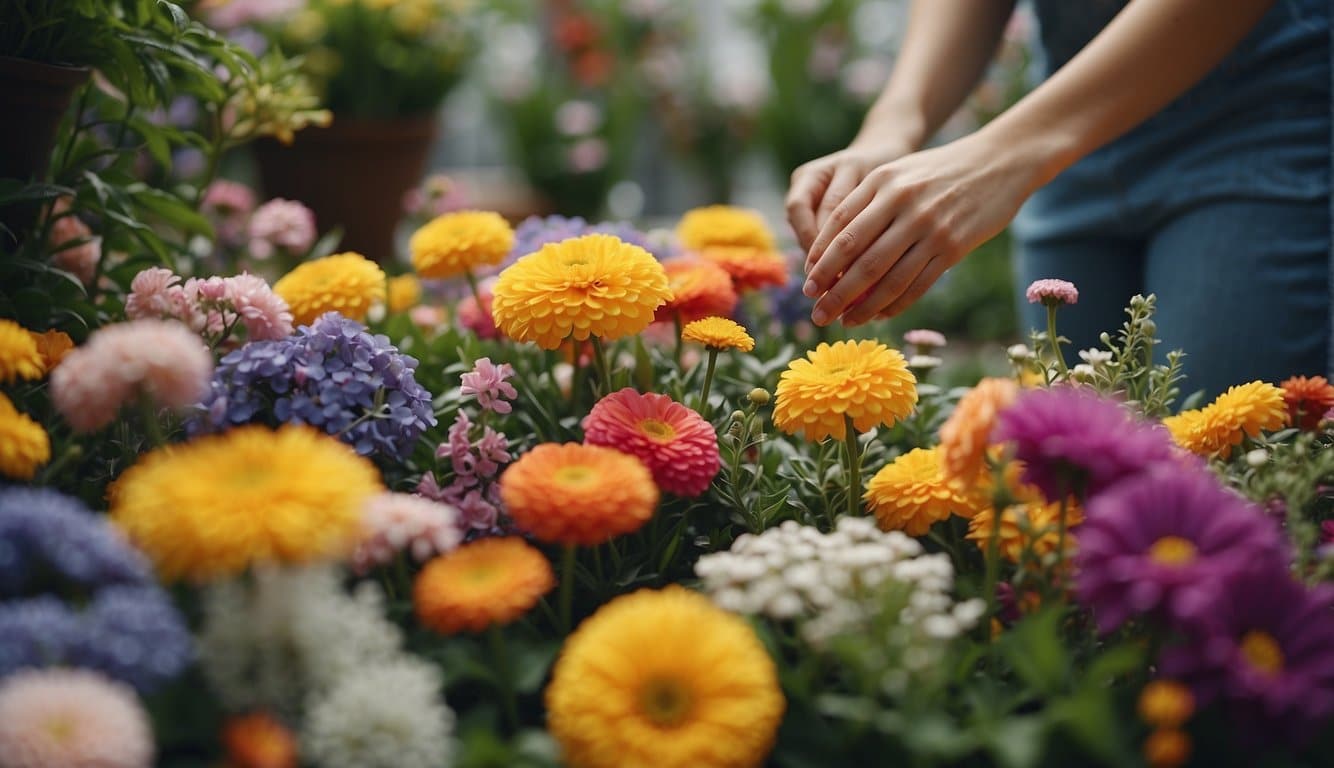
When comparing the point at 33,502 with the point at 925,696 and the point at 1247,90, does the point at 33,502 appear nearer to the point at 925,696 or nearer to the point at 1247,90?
the point at 925,696

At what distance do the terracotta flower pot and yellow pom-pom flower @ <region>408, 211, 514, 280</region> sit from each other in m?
0.93

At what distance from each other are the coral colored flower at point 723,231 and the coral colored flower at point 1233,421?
48 cm

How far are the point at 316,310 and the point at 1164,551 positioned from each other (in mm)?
629

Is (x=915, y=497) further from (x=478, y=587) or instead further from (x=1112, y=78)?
(x=1112, y=78)

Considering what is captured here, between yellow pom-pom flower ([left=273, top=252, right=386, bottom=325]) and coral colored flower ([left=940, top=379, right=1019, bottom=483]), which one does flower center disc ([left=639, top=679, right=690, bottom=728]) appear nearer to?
coral colored flower ([left=940, top=379, right=1019, bottom=483])

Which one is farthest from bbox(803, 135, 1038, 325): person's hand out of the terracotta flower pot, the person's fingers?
the terracotta flower pot

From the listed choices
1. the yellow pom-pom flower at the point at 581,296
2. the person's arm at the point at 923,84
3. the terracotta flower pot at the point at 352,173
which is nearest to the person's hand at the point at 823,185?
the person's arm at the point at 923,84

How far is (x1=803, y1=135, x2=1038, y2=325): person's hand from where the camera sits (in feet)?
2.53

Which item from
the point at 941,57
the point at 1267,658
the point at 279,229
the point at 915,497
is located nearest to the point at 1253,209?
the point at 941,57

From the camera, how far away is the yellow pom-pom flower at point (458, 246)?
892mm

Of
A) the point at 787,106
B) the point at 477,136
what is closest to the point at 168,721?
the point at 787,106

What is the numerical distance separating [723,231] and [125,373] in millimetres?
654

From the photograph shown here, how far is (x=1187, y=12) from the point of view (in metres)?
0.85

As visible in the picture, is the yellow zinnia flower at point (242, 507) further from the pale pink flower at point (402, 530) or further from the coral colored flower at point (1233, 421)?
the coral colored flower at point (1233, 421)
